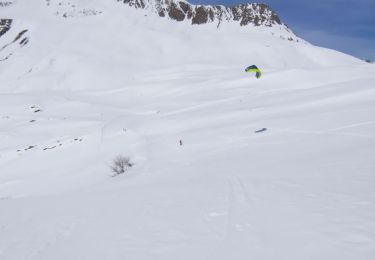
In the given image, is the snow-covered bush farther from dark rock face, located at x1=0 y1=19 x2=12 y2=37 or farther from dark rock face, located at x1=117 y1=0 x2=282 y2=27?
dark rock face, located at x1=117 y1=0 x2=282 y2=27

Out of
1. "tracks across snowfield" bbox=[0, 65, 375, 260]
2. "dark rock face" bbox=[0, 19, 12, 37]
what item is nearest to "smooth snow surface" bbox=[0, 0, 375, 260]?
Result: "tracks across snowfield" bbox=[0, 65, 375, 260]

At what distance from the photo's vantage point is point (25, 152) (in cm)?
2880

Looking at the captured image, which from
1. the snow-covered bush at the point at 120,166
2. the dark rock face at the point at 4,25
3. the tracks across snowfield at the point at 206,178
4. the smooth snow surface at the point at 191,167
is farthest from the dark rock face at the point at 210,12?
the snow-covered bush at the point at 120,166

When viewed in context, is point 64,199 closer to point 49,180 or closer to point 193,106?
point 49,180

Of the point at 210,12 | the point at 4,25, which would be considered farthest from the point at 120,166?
the point at 210,12

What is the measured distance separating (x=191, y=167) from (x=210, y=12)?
302 feet

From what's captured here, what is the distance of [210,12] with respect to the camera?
4008 inches

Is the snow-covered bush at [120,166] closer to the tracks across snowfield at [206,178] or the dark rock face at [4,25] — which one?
the tracks across snowfield at [206,178]

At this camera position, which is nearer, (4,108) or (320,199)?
(320,199)

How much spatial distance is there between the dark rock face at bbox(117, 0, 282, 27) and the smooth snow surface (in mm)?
37597

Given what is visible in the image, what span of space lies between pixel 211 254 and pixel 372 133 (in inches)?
501

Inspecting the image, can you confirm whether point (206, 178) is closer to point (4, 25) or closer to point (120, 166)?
point (120, 166)

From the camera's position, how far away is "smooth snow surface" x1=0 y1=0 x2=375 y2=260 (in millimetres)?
6527

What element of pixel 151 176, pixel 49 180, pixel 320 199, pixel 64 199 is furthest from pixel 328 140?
pixel 49 180
